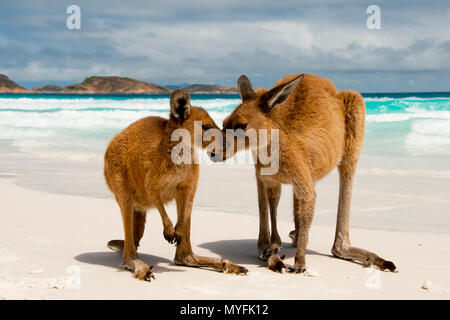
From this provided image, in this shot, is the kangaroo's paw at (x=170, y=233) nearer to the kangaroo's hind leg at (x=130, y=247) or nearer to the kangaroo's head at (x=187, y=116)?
the kangaroo's hind leg at (x=130, y=247)

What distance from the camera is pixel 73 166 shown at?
35.3 feet

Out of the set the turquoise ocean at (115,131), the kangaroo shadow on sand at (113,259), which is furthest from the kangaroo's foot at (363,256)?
the turquoise ocean at (115,131)

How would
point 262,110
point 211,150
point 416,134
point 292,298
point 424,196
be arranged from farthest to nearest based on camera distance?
point 416,134 → point 424,196 → point 262,110 → point 211,150 → point 292,298

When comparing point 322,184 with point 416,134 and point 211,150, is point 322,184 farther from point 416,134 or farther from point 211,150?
point 416,134

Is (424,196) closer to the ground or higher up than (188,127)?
closer to the ground

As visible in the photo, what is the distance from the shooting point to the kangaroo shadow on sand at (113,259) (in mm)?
4410

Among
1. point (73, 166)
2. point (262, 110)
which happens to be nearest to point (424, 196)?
point (262, 110)

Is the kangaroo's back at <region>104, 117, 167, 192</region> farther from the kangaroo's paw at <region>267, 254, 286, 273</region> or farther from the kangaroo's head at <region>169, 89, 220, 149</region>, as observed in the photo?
the kangaroo's paw at <region>267, 254, 286, 273</region>

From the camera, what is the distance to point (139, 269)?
407 centimetres

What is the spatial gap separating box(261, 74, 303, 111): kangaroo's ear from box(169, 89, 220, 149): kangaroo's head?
51 cm

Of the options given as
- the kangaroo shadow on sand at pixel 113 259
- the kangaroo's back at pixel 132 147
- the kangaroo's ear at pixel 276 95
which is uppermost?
the kangaroo's ear at pixel 276 95

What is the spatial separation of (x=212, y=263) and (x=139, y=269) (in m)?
0.60

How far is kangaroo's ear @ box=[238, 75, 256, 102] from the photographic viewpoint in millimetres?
4348

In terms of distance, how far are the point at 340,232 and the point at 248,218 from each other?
1731mm
